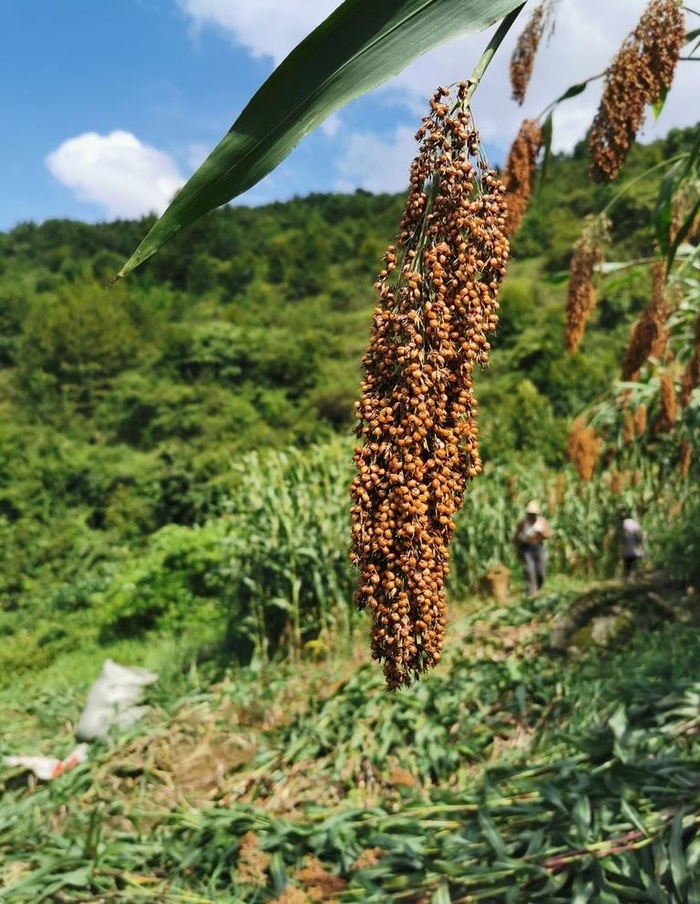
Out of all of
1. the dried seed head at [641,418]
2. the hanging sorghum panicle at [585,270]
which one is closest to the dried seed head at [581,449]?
the dried seed head at [641,418]

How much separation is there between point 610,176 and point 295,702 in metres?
3.95

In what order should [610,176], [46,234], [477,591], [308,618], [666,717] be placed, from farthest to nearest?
[46,234]
[477,591]
[308,618]
[666,717]
[610,176]

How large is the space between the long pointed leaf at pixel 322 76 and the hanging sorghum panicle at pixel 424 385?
0.07 meters

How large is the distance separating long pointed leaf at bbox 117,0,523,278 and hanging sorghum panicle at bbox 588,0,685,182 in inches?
59.5

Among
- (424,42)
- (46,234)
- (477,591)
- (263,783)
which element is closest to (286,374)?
(477,591)

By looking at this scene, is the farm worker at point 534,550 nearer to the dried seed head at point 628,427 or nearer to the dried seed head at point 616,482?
the dried seed head at point 616,482

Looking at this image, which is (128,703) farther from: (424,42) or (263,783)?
(424,42)

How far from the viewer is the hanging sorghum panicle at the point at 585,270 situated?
3152 mm

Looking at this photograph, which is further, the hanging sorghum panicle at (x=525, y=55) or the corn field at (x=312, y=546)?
the corn field at (x=312, y=546)

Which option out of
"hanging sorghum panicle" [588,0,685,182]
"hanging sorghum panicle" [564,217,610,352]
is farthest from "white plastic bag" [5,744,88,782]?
"hanging sorghum panicle" [588,0,685,182]

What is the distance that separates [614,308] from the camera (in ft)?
89.0

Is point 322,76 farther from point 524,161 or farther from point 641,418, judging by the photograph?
point 641,418

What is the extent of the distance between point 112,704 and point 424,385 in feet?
16.6

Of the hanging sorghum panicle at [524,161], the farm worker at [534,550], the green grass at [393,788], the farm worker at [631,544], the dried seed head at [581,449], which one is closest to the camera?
the green grass at [393,788]
